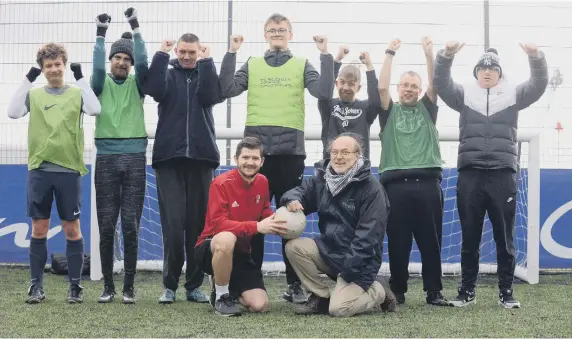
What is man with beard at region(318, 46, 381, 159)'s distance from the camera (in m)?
4.69

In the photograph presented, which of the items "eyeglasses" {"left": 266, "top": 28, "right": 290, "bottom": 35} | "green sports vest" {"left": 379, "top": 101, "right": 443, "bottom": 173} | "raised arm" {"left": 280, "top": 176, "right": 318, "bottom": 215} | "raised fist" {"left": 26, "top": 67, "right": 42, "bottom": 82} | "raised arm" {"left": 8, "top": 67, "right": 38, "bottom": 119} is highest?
"eyeglasses" {"left": 266, "top": 28, "right": 290, "bottom": 35}

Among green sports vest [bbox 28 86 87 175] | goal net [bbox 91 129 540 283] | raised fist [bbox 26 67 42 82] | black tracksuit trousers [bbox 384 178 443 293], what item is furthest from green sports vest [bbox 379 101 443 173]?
raised fist [bbox 26 67 42 82]

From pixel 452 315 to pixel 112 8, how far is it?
3991 millimetres

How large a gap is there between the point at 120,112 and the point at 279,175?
3.24 ft

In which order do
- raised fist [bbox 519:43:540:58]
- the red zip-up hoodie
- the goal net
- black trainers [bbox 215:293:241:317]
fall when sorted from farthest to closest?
the goal net → raised fist [bbox 519:43:540:58] → the red zip-up hoodie → black trainers [bbox 215:293:241:317]

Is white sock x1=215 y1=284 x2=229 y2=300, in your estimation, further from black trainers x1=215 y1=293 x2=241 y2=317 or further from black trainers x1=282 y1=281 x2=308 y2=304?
black trainers x1=282 y1=281 x2=308 y2=304

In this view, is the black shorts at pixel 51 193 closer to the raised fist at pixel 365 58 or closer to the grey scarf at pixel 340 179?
the grey scarf at pixel 340 179

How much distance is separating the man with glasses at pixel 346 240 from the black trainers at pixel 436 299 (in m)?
0.44

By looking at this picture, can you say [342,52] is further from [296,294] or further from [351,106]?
[296,294]

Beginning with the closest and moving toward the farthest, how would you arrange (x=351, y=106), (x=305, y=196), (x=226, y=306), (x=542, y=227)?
(x=226, y=306)
(x=305, y=196)
(x=351, y=106)
(x=542, y=227)

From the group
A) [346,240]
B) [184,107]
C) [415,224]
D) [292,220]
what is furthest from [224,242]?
[415,224]

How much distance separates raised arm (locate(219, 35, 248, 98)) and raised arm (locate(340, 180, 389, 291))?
3.36 ft

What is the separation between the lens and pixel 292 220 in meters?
4.27

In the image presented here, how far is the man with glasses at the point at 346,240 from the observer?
420 cm
